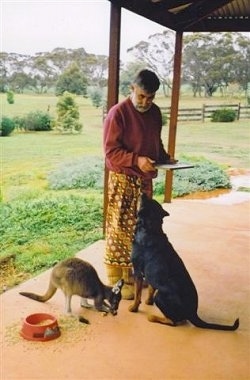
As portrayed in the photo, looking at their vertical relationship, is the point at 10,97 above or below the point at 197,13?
below

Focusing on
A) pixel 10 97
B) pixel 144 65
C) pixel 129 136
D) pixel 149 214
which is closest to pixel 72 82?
pixel 10 97

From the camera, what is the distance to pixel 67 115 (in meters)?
Answer: 7.53

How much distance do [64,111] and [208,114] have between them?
12.7ft

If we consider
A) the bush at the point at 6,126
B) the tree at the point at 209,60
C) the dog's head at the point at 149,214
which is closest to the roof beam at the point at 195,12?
the bush at the point at 6,126

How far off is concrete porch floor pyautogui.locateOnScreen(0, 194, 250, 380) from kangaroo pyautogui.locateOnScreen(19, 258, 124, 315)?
0.08 meters

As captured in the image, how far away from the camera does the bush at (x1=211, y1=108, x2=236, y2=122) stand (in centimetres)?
1020

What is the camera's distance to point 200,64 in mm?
9984

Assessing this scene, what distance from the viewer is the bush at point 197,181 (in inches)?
308

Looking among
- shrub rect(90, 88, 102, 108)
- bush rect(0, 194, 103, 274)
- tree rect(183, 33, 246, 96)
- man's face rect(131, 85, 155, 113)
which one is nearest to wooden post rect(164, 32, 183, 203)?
bush rect(0, 194, 103, 274)

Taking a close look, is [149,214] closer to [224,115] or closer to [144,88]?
[144,88]

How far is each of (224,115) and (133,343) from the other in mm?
8256

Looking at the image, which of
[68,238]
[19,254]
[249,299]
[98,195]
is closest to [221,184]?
[98,195]

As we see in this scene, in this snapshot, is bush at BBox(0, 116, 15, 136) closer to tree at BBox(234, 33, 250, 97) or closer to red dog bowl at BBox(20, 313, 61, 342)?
red dog bowl at BBox(20, 313, 61, 342)

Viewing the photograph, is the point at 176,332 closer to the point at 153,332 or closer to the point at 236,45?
the point at 153,332
